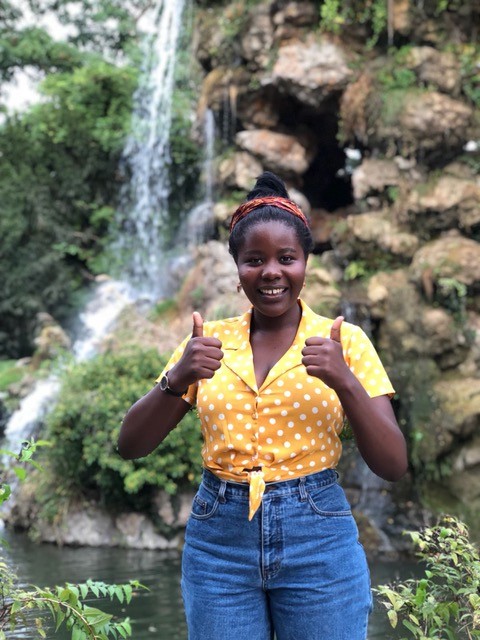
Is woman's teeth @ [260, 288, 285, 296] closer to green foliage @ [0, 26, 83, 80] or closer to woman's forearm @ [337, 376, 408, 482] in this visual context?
woman's forearm @ [337, 376, 408, 482]

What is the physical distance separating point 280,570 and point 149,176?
46.8ft

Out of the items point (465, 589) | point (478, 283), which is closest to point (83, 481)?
point (478, 283)

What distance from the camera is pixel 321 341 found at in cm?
183

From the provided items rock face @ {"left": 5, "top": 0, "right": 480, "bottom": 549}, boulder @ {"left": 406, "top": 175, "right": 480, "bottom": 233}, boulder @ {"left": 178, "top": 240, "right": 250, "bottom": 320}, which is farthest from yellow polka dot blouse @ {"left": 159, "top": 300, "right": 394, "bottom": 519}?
boulder @ {"left": 406, "top": 175, "right": 480, "bottom": 233}

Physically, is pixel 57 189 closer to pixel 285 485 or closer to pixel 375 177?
pixel 375 177

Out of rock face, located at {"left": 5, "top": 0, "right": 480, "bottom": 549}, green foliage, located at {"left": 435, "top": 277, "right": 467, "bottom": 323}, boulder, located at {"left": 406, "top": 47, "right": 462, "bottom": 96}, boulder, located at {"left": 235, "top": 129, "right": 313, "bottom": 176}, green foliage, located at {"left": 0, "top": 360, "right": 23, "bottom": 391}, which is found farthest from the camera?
green foliage, located at {"left": 0, "top": 360, "right": 23, "bottom": 391}

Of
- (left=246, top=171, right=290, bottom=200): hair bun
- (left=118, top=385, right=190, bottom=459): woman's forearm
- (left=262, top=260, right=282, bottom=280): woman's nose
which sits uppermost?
(left=246, top=171, right=290, bottom=200): hair bun

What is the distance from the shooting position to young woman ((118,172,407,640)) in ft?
6.09

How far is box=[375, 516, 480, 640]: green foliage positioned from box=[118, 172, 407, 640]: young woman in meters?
0.64

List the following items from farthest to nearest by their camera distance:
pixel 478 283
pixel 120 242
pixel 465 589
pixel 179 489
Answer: pixel 120 242 < pixel 478 283 < pixel 179 489 < pixel 465 589

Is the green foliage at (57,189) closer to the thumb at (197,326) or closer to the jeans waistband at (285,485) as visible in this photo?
the thumb at (197,326)

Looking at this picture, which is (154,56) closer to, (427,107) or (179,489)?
(427,107)

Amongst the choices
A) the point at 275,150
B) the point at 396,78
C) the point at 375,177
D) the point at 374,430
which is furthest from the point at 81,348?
the point at 374,430

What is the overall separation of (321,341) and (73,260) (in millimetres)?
14603
